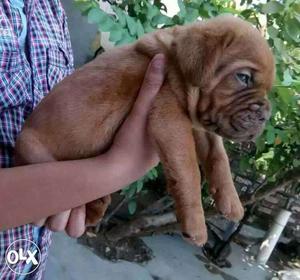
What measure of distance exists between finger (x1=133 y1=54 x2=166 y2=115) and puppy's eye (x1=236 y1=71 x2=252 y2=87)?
0.19 metres

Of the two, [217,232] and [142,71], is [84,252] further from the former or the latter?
[142,71]

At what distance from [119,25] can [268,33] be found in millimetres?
607

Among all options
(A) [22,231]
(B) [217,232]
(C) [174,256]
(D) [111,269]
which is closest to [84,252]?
(D) [111,269]

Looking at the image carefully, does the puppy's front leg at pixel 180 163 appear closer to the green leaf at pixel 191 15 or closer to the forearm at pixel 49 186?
the forearm at pixel 49 186

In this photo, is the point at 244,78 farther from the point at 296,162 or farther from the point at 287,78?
the point at 296,162

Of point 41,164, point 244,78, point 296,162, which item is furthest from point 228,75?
point 296,162

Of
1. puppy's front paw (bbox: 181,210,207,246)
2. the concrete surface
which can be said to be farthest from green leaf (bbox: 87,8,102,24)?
the concrete surface

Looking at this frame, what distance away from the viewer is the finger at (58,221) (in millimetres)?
1279

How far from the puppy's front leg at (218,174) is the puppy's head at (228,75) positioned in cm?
13

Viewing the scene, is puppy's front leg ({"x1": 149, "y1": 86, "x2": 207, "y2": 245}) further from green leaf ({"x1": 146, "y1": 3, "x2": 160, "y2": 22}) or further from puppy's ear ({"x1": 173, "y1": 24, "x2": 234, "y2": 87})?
green leaf ({"x1": 146, "y1": 3, "x2": 160, "y2": 22})

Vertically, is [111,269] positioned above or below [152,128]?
below

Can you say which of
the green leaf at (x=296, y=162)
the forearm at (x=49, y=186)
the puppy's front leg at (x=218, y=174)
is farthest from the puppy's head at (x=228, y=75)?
the green leaf at (x=296, y=162)

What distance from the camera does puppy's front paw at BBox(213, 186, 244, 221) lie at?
1.31 m

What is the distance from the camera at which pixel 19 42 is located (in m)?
1.31
